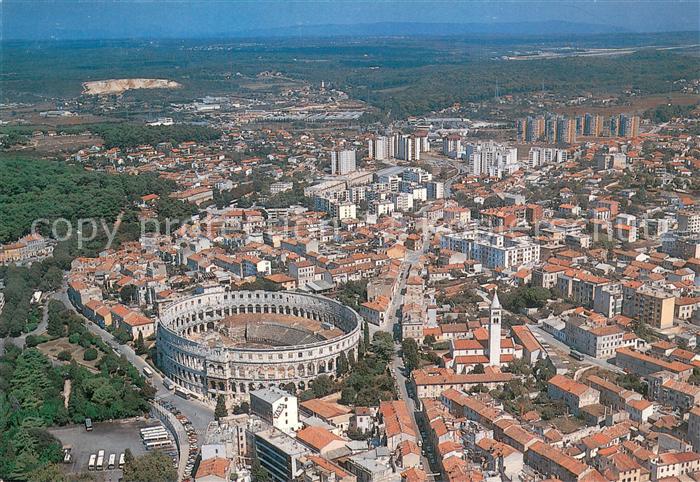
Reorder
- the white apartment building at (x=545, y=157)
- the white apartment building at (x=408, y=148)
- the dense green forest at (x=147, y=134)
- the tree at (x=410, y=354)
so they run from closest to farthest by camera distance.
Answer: the tree at (x=410, y=354) < the white apartment building at (x=545, y=157) < the white apartment building at (x=408, y=148) < the dense green forest at (x=147, y=134)

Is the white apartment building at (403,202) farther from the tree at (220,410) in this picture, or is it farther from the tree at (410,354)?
the tree at (220,410)

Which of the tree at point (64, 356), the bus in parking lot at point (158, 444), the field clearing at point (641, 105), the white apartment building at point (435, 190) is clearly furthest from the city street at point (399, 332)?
the field clearing at point (641, 105)

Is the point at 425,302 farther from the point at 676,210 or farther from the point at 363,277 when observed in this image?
the point at 676,210

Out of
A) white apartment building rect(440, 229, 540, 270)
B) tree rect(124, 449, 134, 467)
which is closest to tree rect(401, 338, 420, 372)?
tree rect(124, 449, 134, 467)

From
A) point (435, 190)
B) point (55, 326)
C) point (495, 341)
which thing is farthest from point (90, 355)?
point (435, 190)

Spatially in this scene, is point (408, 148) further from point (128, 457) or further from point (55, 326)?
point (128, 457)

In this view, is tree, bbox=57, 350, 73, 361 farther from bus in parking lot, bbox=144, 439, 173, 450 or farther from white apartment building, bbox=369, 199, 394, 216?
white apartment building, bbox=369, 199, 394, 216
